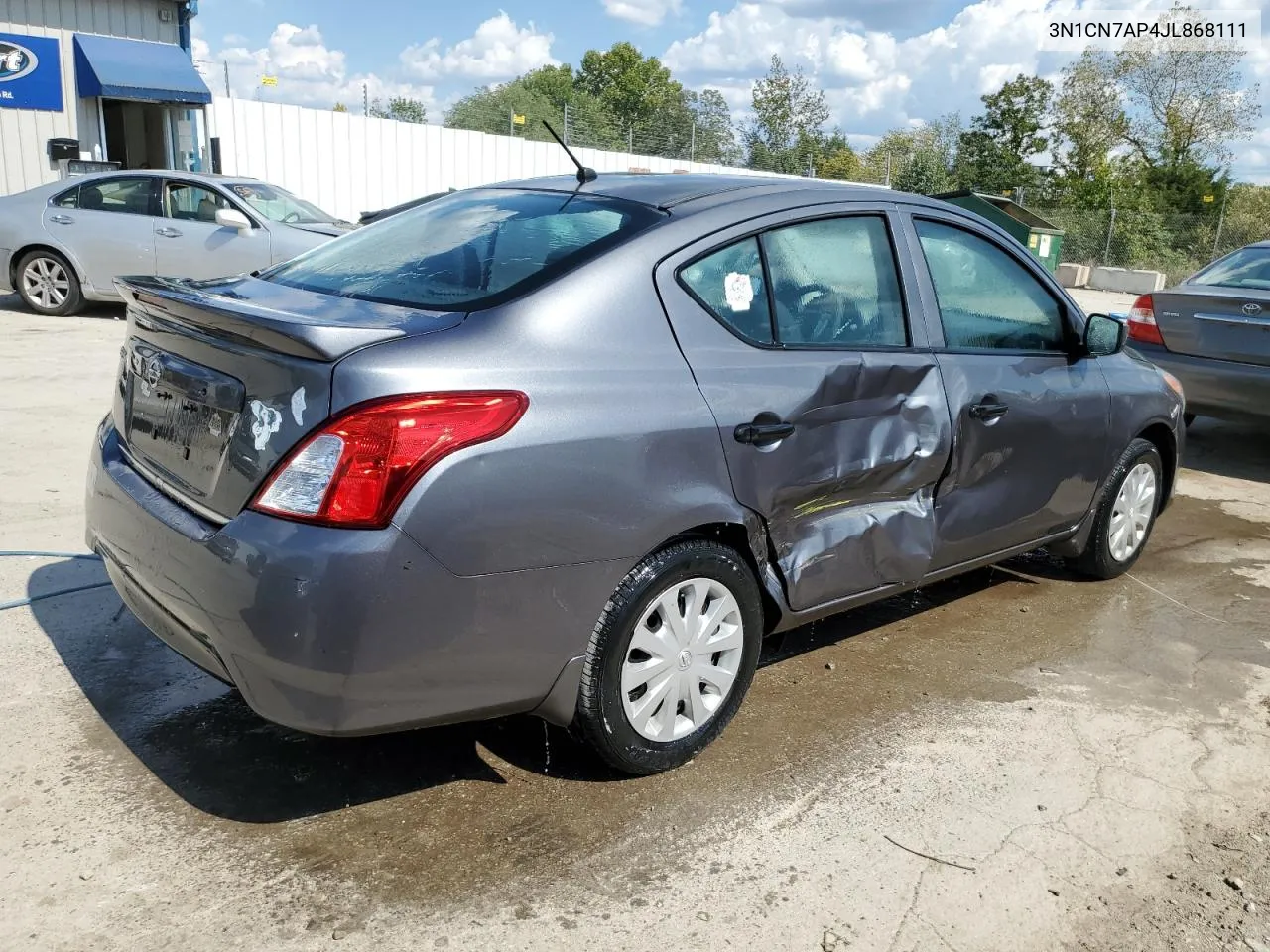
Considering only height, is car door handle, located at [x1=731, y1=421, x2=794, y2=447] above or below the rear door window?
below

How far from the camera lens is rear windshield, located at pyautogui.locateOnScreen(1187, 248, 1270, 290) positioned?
7.42 metres

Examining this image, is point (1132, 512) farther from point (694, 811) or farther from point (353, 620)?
point (353, 620)

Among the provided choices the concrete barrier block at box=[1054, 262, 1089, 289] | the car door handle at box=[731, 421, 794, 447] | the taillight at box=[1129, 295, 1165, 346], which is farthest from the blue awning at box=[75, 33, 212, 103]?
the concrete barrier block at box=[1054, 262, 1089, 289]

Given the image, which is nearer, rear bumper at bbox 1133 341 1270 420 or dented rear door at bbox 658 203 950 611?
dented rear door at bbox 658 203 950 611

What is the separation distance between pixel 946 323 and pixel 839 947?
2.17 metres

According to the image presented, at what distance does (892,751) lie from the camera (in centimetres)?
335

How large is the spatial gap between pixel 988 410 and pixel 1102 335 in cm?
92

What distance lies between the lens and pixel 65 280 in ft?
36.4

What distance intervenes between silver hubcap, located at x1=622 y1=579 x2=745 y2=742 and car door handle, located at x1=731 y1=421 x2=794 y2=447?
41cm

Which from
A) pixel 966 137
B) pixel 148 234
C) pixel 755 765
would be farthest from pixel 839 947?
pixel 966 137

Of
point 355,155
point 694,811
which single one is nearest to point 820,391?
point 694,811

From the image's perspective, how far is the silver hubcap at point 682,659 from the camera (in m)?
2.94

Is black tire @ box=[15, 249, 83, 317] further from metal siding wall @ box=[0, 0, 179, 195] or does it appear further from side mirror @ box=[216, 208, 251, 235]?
metal siding wall @ box=[0, 0, 179, 195]

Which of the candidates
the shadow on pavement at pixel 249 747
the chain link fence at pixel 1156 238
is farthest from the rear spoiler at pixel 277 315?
the chain link fence at pixel 1156 238
